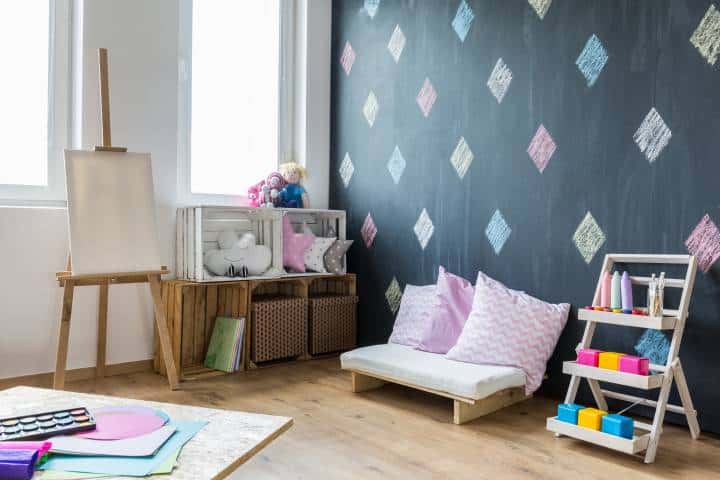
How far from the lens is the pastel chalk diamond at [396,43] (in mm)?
3854

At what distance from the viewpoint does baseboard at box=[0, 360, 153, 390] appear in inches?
121

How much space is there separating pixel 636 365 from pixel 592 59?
56.3 inches

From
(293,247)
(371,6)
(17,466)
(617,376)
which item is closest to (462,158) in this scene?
(293,247)

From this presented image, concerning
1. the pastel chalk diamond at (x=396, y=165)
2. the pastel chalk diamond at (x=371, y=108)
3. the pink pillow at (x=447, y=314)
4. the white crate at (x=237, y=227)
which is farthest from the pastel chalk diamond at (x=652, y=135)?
the white crate at (x=237, y=227)

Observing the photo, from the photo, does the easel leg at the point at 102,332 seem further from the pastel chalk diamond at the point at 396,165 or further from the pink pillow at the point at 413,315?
the pastel chalk diamond at the point at 396,165

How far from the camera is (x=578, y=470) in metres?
2.16

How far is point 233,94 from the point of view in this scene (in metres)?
4.04

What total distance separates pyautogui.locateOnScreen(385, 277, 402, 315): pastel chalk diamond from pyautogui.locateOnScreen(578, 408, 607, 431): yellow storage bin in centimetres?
162

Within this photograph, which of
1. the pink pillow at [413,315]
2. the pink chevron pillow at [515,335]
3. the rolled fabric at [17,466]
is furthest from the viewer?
the pink pillow at [413,315]

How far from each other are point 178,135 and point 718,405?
3.08 metres

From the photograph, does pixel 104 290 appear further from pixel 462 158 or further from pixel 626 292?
pixel 626 292

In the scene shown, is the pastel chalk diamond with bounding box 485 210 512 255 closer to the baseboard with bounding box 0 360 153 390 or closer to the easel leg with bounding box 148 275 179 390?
the easel leg with bounding box 148 275 179 390

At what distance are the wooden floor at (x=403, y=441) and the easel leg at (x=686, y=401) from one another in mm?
48

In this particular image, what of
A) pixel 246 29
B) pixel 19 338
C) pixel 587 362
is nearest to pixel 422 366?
pixel 587 362
